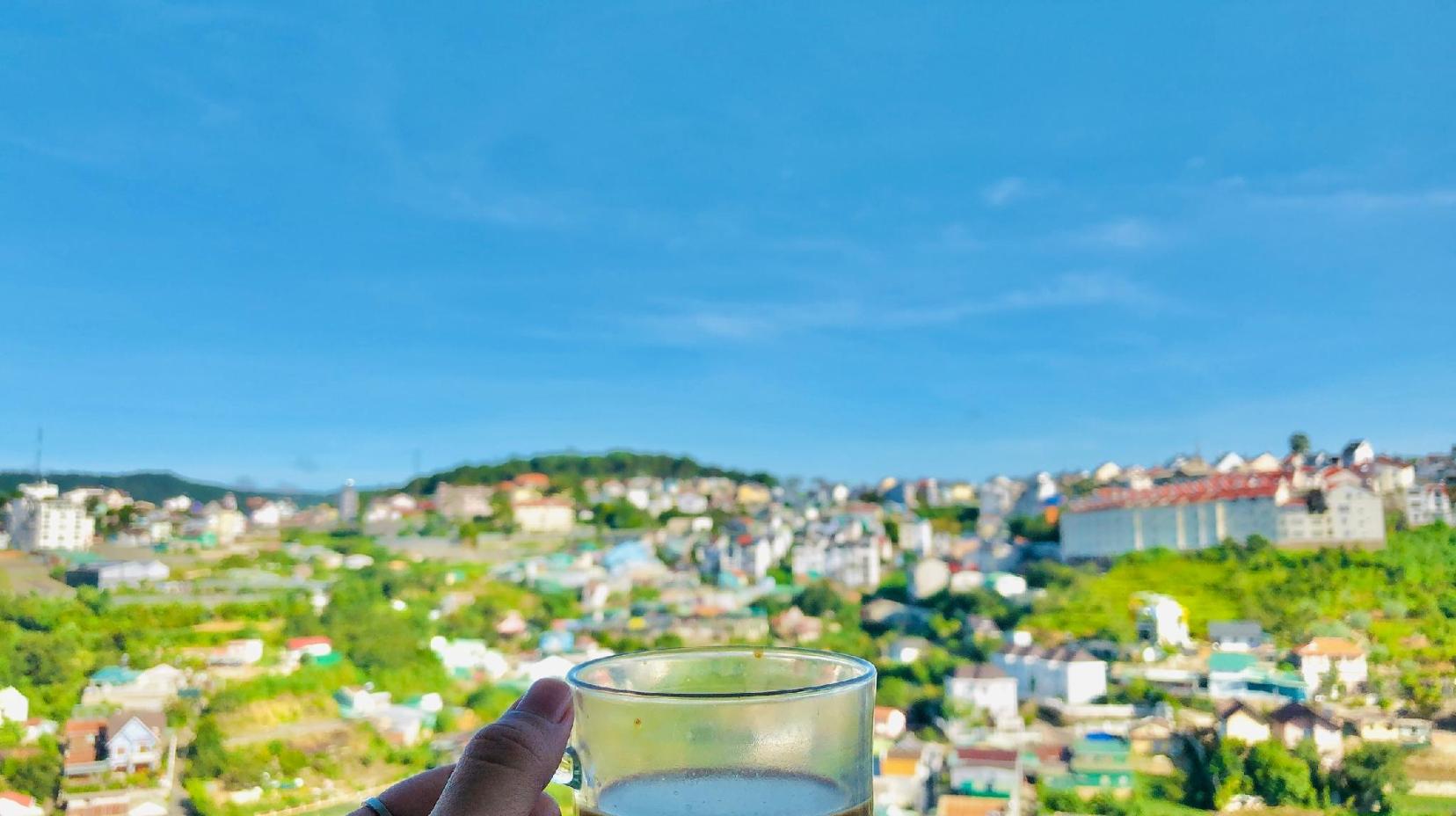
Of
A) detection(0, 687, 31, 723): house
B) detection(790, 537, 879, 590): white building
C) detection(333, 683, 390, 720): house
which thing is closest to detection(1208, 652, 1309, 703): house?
detection(790, 537, 879, 590): white building

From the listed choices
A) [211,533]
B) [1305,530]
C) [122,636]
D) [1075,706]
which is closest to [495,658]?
[122,636]

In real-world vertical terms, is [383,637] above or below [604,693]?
below

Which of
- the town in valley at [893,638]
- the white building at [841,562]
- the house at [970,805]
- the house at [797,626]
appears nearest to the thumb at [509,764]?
the town in valley at [893,638]

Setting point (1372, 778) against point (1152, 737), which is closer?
point (1372, 778)

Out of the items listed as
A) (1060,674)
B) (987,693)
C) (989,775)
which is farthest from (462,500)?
(989,775)

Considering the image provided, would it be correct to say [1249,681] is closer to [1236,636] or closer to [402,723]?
[1236,636]

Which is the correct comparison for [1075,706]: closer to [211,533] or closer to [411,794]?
[411,794]
